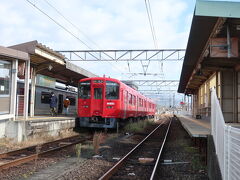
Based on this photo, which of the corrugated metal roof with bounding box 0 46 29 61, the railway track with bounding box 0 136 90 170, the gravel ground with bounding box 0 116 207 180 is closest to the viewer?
the gravel ground with bounding box 0 116 207 180

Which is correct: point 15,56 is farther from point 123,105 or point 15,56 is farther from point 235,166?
point 235,166

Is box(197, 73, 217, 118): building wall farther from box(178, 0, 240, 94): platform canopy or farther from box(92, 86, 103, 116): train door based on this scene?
box(92, 86, 103, 116): train door

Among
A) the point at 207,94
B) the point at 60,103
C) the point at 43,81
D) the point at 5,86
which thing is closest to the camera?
the point at 5,86

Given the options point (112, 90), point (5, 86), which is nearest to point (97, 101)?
point (112, 90)

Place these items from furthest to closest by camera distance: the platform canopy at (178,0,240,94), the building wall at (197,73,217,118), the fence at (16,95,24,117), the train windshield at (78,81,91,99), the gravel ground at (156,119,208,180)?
the building wall at (197,73,217,118) → the train windshield at (78,81,91,99) → the fence at (16,95,24,117) → the platform canopy at (178,0,240,94) → the gravel ground at (156,119,208,180)

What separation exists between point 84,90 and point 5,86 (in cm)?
532

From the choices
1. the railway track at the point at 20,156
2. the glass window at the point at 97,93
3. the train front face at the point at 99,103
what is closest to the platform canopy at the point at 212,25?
the train front face at the point at 99,103

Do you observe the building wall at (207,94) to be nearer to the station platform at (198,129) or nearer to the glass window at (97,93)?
the station platform at (198,129)

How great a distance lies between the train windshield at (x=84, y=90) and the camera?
51.0ft

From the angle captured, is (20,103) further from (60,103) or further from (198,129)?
(60,103)

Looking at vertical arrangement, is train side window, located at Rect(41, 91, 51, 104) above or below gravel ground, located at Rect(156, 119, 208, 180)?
above

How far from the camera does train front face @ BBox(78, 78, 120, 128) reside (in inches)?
594

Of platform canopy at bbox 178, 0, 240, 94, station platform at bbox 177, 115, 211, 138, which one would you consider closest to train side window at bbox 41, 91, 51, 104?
station platform at bbox 177, 115, 211, 138

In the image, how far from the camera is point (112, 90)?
15.4 meters
